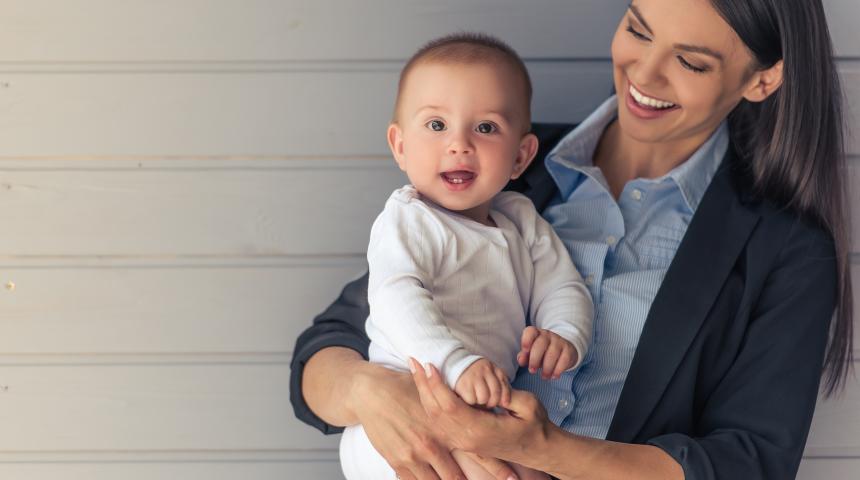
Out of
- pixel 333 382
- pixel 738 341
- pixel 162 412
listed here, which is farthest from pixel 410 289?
pixel 162 412

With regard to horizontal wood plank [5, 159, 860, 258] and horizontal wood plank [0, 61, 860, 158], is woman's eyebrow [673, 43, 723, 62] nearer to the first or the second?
horizontal wood plank [0, 61, 860, 158]

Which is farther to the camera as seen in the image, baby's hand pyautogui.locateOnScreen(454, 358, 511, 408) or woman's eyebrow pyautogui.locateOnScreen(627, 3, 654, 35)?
woman's eyebrow pyautogui.locateOnScreen(627, 3, 654, 35)

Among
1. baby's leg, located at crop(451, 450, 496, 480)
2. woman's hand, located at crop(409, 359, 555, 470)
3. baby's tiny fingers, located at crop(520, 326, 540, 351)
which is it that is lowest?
baby's leg, located at crop(451, 450, 496, 480)

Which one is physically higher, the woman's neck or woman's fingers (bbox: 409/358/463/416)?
the woman's neck

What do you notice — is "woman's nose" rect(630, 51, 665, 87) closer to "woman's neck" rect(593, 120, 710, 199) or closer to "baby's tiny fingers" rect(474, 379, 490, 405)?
"woman's neck" rect(593, 120, 710, 199)

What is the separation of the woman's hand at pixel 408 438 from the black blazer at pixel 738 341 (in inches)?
12.3

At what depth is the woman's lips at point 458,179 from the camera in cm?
141

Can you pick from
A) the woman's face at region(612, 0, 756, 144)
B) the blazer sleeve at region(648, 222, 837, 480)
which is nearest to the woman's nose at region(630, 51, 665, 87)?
the woman's face at region(612, 0, 756, 144)

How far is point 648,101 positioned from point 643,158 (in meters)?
0.18

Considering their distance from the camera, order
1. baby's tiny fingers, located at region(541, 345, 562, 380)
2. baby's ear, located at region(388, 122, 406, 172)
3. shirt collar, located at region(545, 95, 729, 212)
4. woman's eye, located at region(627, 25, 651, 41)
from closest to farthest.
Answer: baby's tiny fingers, located at region(541, 345, 562, 380), baby's ear, located at region(388, 122, 406, 172), woman's eye, located at region(627, 25, 651, 41), shirt collar, located at region(545, 95, 729, 212)

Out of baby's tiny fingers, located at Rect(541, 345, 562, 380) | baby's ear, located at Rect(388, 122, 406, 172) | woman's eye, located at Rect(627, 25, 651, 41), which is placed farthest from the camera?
woman's eye, located at Rect(627, 25, 651, 41)

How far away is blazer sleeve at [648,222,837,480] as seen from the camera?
146cm

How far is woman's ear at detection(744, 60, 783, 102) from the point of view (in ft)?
5.16

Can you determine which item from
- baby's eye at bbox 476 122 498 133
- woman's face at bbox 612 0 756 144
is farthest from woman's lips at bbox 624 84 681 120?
baby's eye at bbox 476 122 498 133
